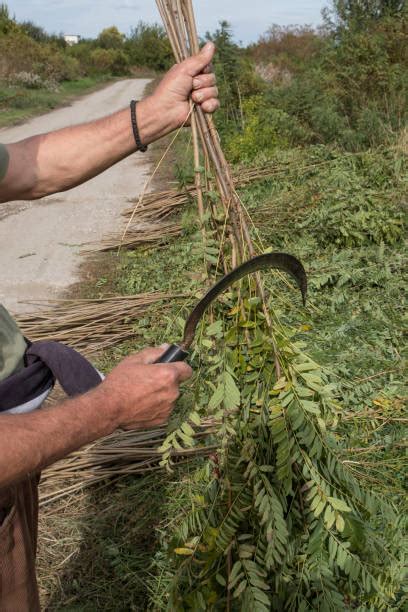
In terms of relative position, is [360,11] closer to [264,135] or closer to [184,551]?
[264,135]

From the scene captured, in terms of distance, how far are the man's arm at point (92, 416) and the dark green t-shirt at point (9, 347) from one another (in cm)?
30

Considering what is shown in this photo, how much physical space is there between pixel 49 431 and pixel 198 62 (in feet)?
3.59

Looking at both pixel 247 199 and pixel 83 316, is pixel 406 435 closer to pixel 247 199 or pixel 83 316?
pixel 83 316

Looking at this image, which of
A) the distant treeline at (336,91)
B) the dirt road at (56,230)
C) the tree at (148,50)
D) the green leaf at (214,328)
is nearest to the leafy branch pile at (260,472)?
the green leaf at (214,328)

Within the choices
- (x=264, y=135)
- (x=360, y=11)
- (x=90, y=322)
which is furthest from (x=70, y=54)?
(x=90, y=322)

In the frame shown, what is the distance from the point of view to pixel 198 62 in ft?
5.44

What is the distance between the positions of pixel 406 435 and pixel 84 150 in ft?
6.08

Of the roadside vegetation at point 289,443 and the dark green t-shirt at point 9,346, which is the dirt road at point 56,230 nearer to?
the roadside vegetation at point 289,443

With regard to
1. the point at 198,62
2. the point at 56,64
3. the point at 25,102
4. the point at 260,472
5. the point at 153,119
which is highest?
→ the point at 56,64

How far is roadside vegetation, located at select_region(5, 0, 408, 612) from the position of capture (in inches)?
65.8

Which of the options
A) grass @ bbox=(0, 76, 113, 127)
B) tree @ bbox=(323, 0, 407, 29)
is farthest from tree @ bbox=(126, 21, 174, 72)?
tree @ bbox=(323, 0, 407, 29)

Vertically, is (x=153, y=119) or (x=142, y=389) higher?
(x=153, y=119)

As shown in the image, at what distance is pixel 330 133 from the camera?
8.52 metres

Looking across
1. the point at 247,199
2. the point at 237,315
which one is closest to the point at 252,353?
the point at 237,315
